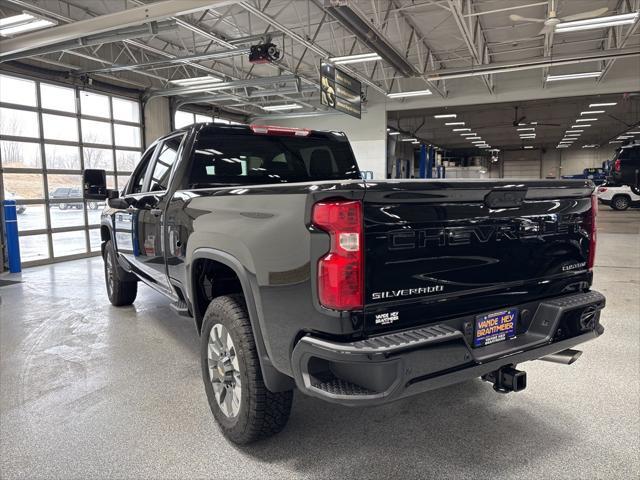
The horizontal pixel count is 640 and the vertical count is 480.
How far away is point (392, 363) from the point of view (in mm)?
1681

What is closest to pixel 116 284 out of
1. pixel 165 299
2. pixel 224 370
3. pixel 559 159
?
pixel 165 299

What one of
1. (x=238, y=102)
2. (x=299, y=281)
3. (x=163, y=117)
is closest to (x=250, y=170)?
(x=299, y=281)

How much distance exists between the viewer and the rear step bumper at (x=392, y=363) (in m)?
1.68

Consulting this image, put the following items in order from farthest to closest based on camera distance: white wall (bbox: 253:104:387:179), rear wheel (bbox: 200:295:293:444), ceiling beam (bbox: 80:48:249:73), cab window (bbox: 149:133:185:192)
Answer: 1. white wall (bbox: 253:104:387:179)
2. ceiling beam (bbox: 80:48:249:73)
3. cab window (bbox: 149:133:185:192)
4. rear wheel (bbox: 200:295:293:444)

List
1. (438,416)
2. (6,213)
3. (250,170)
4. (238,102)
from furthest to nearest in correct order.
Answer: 1. (238,102)
2. (6,213)
3. (250,170)
4. (438,416)

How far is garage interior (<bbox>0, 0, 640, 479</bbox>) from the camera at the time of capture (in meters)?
2.39

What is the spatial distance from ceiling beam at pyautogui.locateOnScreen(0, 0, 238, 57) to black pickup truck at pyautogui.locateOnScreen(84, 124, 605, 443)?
172 inches

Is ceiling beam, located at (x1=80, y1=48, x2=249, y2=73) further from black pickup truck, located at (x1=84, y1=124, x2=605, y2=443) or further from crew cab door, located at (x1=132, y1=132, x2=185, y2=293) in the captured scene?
black pickup truck, located at (x1=84, y1=124, x2=605, y2=443)

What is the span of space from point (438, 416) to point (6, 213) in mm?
8255

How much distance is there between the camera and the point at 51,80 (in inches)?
380

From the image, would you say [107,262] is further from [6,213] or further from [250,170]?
[6,213]

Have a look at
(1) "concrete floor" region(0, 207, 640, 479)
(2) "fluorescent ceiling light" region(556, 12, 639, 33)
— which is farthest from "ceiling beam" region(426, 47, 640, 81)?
(1) "concrete floor" region(0, 207, 640, 479)

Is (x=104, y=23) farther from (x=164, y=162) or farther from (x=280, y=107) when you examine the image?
(x=280, y=107)

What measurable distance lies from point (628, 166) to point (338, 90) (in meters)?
12.7
